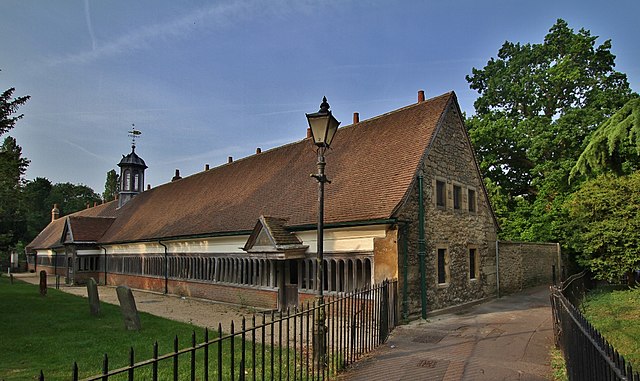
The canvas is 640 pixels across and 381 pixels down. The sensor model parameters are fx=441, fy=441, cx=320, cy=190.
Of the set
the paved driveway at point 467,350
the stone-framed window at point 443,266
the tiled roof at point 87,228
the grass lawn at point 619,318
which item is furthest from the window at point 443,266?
the tiled roof at point 87,228

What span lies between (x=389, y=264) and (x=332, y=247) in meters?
2.39

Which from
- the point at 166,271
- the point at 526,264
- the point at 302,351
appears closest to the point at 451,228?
the point at 526,264

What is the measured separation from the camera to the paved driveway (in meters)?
7.89

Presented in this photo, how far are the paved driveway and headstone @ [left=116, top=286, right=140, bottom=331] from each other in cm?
739

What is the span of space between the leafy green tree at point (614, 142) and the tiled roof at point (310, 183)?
4.92 m

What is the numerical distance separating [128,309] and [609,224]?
1943 cm

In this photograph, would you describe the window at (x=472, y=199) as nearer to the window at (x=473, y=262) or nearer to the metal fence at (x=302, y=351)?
the window at (x=473, y=262)

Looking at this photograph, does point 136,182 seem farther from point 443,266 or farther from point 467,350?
point 467,350

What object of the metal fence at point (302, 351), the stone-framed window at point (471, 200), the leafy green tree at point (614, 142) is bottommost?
the metal fence at point (302, 351)

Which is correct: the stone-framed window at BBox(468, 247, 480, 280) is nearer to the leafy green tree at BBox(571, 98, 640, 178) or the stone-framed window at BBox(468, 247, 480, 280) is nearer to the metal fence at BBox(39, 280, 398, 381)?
the leafy green tree at BBox(571, 98, 640, 178)

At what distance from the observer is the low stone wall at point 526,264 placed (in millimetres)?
20877

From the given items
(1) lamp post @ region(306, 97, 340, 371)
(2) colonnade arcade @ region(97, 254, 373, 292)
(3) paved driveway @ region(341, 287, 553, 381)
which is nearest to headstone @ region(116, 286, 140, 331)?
(2) colonnade arcade @ region(97, 254, 373, 292)

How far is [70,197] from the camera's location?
95750mm

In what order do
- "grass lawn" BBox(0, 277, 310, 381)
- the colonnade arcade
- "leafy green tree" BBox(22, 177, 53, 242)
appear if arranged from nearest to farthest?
"grass lawn" BBox(0, 277, 310, 381) → the colonnade arcade → "leafy green tree" BBox(22, 177, 53, 242)
